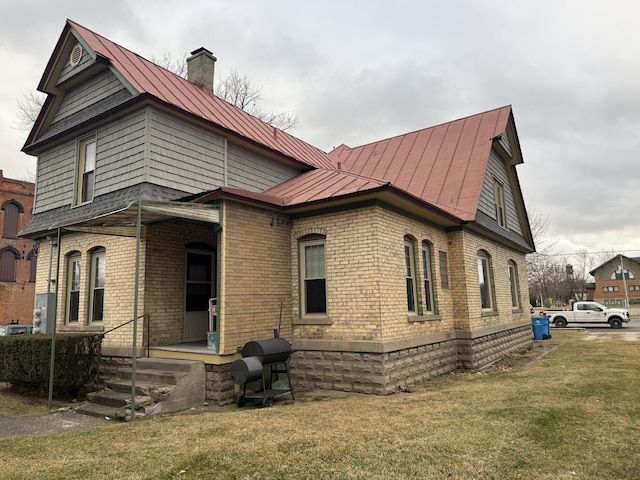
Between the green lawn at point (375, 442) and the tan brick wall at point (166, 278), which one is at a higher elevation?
the tan brick wall at point (166, 278)

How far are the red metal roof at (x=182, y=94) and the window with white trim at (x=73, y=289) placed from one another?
4.62m

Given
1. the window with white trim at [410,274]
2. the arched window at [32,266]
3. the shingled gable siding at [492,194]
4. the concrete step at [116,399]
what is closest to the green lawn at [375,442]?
the concrete step at [116,399]

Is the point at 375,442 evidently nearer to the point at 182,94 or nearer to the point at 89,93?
the point at 182,94

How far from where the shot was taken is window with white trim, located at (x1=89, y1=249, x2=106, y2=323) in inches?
416

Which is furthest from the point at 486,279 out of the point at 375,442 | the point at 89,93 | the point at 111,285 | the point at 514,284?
the point at 89,93

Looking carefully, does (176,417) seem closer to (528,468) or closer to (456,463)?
(456,463)

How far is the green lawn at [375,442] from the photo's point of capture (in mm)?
4465

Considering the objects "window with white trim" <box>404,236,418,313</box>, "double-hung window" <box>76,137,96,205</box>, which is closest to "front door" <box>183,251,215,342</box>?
"double-hung window" <box>76,137,96,205</box>

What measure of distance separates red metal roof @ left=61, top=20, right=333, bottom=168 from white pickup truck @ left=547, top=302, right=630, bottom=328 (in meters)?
24.6

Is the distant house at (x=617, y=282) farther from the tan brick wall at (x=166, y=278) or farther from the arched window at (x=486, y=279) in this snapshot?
the tan brick wall at (x=166, y=278)

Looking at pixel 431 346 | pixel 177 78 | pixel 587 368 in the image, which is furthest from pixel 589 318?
pixel 177 78

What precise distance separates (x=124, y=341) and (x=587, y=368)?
10.9 m

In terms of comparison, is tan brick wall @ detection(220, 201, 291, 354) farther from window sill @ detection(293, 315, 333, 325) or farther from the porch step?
the porch step

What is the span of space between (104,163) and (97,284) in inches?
114
